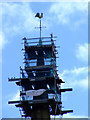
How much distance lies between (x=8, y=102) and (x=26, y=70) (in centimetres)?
791

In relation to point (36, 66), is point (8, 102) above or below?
below

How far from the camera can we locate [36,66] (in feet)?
402

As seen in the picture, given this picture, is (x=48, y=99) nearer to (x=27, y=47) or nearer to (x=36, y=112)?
(x=36, y=112)

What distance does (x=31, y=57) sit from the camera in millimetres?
125125

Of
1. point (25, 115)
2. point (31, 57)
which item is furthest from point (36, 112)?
point (31, 57)

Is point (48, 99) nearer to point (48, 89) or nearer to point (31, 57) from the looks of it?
point (48, 89)

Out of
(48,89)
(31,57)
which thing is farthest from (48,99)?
(31,57)

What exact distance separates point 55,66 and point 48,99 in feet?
28.3

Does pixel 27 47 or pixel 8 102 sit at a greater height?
pixel 27 47

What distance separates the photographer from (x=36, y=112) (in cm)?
12112

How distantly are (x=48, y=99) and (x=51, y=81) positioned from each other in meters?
4.92

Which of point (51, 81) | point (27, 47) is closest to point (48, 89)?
point (51, 81)

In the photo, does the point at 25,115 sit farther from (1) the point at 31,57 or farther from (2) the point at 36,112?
(1) the point at 31,57

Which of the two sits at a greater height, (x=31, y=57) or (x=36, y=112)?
(x=31, y=57)
